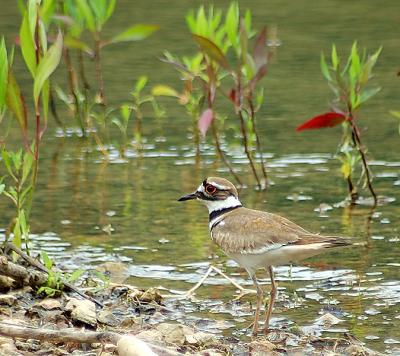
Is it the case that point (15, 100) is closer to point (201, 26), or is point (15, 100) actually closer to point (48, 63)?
point (48, 63)

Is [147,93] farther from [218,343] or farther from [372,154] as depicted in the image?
[218,343]

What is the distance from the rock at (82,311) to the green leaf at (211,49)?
106 inches

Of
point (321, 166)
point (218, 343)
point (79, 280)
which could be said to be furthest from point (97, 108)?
point (218, 343)

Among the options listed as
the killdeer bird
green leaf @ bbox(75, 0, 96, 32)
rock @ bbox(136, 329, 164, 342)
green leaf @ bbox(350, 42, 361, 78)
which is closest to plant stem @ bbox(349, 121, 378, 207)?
green leaf @ bbox(350, 42, 361, 78)

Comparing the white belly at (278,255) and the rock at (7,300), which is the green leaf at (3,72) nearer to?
the rock at (7,300)

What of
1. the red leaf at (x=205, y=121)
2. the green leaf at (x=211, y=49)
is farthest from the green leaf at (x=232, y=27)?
the red leaf at (x=205, y=121)

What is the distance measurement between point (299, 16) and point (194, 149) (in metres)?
5.79

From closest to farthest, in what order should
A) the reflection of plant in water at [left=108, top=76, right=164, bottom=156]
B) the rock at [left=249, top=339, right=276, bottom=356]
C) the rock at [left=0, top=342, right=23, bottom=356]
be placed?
the rock at [left=0, top=342, right=23, bottom=356] < the rock at [left=249, top=339, right=276, bottom=356] < the reflection of plant in water at [left=108, top=76, right=164, bottom=156]

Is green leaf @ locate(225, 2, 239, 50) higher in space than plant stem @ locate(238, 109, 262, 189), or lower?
higher


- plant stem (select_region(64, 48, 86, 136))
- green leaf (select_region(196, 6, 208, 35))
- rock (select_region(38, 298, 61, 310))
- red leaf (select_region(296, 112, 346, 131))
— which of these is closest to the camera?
rock (select_region(38, 298, 61, 310))

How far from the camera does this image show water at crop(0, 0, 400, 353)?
6957mm

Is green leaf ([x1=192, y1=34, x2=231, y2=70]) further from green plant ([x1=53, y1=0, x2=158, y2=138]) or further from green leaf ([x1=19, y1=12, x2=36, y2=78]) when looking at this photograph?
green leaf ([x1=19, y1=12, x2=36, y2=78])

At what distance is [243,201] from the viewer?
359 inches

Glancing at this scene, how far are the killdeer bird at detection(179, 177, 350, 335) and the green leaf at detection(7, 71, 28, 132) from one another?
4.27 feet
